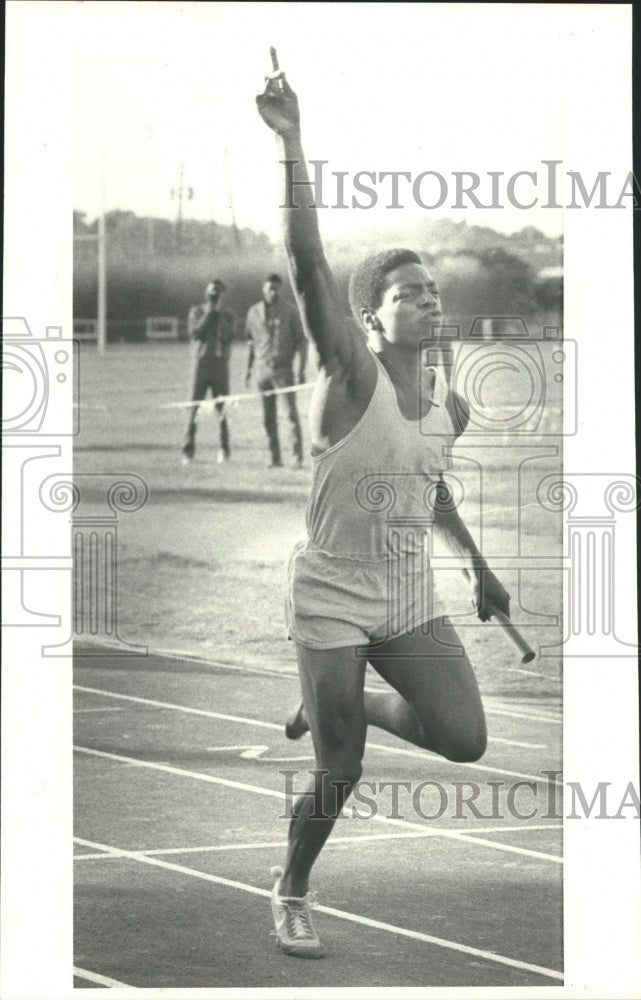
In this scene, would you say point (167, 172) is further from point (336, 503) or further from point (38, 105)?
point (336, 503)

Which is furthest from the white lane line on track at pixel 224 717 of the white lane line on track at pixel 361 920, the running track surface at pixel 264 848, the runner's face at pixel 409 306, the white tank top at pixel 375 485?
the runner's face at pixel 409 306

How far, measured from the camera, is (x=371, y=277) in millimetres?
4676

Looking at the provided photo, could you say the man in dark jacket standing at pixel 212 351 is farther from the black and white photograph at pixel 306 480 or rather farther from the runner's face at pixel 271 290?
the runner's face at pixel 271 290

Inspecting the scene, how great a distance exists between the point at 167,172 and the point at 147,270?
335mm

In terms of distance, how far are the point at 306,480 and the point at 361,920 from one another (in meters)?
1.40

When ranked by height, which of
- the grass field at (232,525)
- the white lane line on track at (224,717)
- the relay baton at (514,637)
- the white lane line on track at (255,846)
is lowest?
the white lane line on track at (255,846)

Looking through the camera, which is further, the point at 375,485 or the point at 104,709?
the point at 104,709

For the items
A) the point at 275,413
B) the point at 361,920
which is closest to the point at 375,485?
the point at 275,413

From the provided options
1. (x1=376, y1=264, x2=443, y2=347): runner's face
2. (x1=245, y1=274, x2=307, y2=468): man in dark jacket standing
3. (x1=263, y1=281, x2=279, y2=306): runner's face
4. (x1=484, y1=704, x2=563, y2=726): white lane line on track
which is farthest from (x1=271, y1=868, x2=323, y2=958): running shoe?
(x1=263, y1=281, x2=279, y2=306): runner's face

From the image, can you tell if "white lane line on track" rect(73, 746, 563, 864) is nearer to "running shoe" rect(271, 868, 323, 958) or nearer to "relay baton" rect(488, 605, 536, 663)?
"running shoe" rect(271, 868, 323, 958)

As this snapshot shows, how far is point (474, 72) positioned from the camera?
15.7 feet

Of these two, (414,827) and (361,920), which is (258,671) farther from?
(361,920)

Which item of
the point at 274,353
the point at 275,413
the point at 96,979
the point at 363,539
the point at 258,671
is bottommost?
the point at 96,979

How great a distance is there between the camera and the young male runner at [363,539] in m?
4.54
